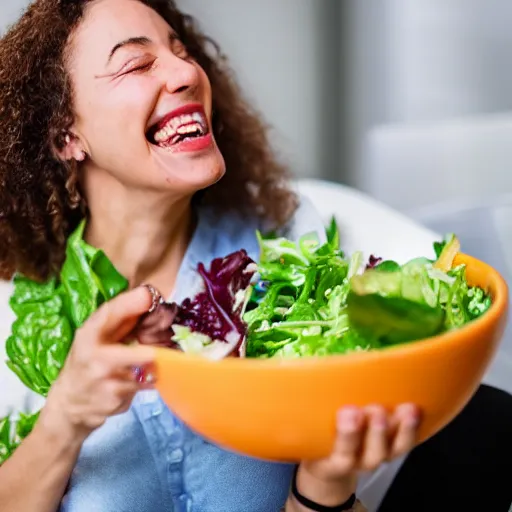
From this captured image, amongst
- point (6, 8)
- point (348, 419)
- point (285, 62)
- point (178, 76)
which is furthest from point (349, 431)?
point (285, 62)

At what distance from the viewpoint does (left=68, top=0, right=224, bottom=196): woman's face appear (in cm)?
65

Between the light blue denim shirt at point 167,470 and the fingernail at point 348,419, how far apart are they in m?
0.29

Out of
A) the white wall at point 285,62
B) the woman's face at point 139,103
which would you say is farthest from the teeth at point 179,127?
the white wall at point 285,62

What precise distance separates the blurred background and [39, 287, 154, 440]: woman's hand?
668 millimetres

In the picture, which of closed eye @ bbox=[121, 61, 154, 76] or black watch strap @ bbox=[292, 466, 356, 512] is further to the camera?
closed eye @ bbox=[121, 61, 154, 76]

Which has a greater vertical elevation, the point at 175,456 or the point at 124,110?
the point at 124,110

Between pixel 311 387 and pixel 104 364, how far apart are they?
161 mm

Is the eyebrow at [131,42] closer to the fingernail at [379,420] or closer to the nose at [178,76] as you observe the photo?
the nose at [178,76]

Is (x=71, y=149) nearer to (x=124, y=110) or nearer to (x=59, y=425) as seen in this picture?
(x=124, y=110)

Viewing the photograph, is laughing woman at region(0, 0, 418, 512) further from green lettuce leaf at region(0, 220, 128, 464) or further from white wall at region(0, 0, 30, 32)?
white wall at region(0, 0, 30, 32)

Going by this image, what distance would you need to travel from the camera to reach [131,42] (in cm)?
67

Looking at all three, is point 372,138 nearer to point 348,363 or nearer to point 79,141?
point 79,141

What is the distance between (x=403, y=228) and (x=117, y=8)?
43 centimetres

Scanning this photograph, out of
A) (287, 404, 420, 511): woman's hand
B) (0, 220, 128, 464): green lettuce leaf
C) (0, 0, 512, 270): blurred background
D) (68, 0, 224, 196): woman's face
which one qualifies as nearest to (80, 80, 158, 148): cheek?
(68, 0, 224, 196): woman's face
